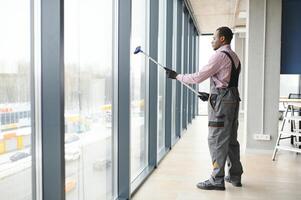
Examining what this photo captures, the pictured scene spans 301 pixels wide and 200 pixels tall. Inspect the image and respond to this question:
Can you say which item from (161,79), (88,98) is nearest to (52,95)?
(88,98)

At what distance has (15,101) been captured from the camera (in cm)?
154

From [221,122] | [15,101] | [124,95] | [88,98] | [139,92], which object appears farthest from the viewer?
[139,92]

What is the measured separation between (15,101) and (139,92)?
7.41 ft

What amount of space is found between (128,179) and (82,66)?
4.01 ft

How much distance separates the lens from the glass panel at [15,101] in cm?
146

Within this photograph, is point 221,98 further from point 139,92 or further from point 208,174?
point 208,174

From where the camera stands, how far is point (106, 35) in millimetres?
2676

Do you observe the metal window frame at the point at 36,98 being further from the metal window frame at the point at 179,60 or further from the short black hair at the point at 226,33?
the metal window frame at the point at 179,60

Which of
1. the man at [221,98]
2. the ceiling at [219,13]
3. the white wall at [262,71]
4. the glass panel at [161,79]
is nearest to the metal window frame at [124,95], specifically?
the man at [221,98]

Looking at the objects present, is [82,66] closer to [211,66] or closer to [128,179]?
[128,179]

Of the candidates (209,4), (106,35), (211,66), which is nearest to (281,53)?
(209,4)

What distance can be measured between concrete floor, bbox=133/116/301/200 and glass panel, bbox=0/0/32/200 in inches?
61.8

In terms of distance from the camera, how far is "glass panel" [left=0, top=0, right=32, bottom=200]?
146cm

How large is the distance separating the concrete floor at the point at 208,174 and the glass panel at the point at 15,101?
5.15 feet
